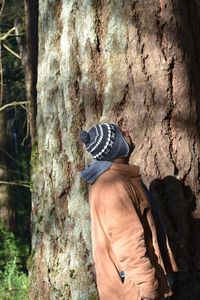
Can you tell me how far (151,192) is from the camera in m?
4.99

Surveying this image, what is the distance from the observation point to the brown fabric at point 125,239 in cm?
397

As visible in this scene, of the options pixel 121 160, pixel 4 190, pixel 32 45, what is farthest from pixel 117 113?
pixel 4 190

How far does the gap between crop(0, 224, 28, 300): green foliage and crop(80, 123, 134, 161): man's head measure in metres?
5.80

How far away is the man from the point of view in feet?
13.1

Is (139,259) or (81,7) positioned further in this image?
(81,7)

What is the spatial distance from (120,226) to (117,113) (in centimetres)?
127

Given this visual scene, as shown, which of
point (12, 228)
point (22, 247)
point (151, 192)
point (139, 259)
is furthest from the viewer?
point (12, 228)

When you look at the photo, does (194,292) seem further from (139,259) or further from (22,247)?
(22,247)

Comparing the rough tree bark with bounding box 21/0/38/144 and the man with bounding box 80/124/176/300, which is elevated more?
the rough tree bark with bounding box 21/0/38/144

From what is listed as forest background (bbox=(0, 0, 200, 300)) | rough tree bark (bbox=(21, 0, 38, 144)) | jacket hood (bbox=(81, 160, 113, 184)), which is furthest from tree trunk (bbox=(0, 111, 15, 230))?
jacket hood (bbox=(81, 160, 113, 184))

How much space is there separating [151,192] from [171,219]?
0.27m

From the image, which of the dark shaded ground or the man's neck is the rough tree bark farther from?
the man's neck

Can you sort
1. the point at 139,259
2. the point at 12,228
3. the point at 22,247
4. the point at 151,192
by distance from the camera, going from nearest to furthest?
the point at 139,259
the point at 151,192
the point at 22,247
the point at 12,228

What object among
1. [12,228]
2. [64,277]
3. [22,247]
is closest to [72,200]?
[64,277]
